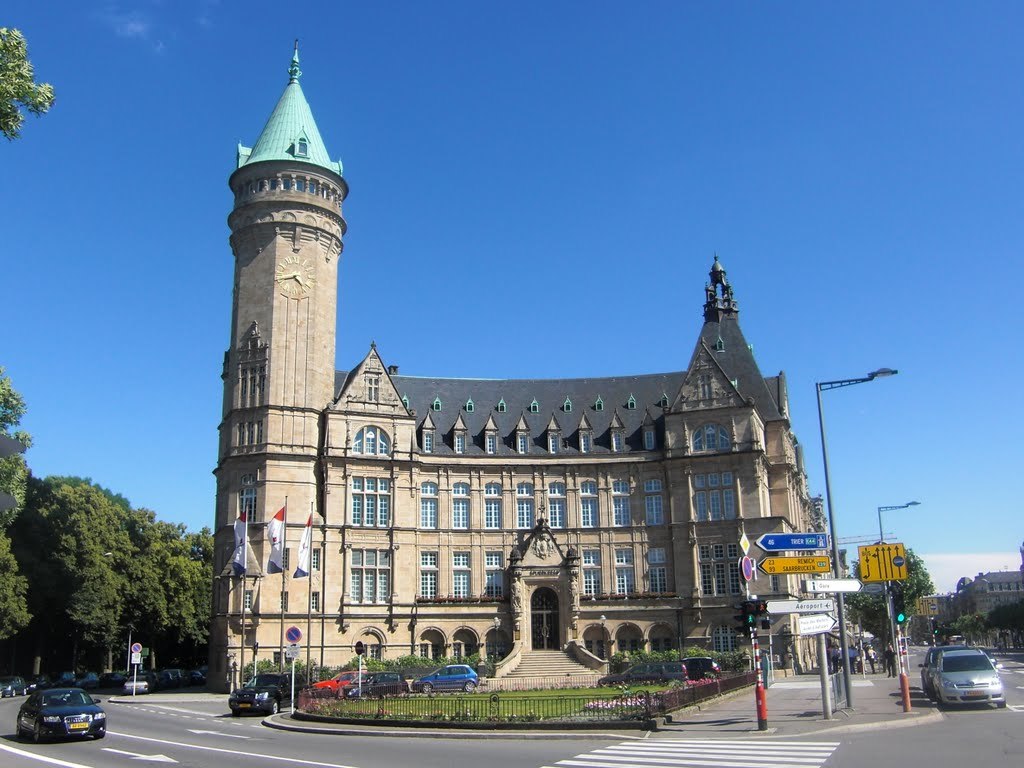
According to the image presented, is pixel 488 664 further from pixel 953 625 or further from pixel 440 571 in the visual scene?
pixel 953 625

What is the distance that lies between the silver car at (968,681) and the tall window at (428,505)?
132ft

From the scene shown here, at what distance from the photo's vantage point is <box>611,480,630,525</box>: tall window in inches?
2697

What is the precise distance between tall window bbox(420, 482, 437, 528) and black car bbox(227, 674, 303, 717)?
25732mm

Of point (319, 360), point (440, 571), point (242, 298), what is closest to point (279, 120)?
point (242, 298)

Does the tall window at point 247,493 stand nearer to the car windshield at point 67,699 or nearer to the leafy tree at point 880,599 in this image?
the car windshield at point 67,699

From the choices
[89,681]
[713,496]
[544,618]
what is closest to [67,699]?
[544,618]

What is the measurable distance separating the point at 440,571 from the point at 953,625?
557 feet

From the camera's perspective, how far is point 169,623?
257 ft

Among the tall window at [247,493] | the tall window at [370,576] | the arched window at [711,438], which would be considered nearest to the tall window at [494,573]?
the tall window at [370,576]

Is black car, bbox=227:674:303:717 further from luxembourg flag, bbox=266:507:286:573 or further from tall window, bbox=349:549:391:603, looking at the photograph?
tall window, bbox=349:549:391:603

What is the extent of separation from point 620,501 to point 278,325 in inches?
1094

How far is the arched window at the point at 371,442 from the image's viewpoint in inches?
2571

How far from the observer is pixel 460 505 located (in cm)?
6831

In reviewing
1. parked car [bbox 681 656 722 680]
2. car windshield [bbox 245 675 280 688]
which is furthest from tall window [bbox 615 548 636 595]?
car windshield [bbox 245 675 280 688]
